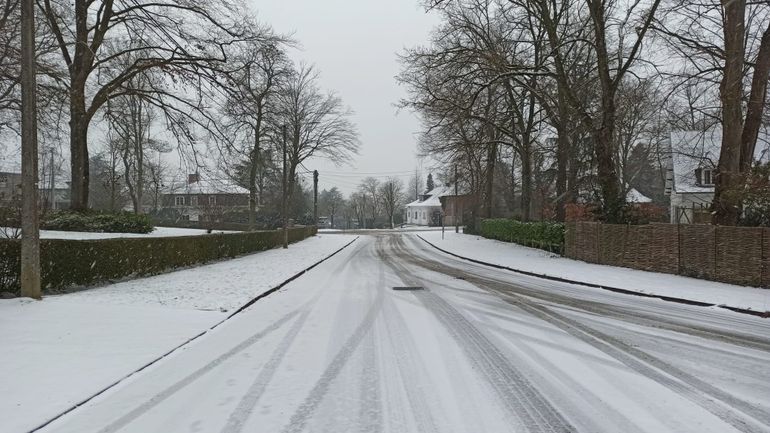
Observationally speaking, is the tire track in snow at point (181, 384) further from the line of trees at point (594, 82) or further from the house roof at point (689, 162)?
the house roof at point (689, 162)

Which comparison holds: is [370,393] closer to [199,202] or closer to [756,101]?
[756,101]

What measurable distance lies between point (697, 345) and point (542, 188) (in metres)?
40.1

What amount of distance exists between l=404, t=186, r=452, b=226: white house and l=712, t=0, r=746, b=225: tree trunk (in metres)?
75.5

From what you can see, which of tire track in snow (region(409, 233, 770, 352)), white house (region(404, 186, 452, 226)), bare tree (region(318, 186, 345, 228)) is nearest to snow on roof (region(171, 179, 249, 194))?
tire track in snow (region(409, 233, 770, 352))

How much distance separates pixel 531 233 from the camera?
28391 mm

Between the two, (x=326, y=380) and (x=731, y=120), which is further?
(x=731, y=120)

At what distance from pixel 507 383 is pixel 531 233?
23.8 m

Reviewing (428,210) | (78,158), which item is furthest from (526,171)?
(428,210)

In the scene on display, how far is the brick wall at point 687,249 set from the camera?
43.1ft

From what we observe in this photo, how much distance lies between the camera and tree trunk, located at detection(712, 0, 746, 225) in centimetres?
1588

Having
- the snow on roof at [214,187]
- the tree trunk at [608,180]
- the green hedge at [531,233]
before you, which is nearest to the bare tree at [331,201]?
the snow on roof at [214,187]

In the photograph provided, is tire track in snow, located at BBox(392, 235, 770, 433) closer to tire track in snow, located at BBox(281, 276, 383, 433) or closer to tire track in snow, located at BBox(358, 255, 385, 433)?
tire track in snow, located at BBox(358, 255, 385, 433)

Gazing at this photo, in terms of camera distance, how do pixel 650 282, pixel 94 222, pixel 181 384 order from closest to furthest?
1. pixel 181 384
2. pixel 650 282
3. pixel 94 222

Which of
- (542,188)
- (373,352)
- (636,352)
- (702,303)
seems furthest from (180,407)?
(542,188)
